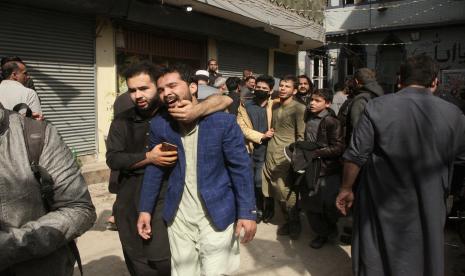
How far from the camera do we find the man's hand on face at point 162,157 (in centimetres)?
246

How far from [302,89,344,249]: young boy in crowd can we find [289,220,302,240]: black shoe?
26 centimetres

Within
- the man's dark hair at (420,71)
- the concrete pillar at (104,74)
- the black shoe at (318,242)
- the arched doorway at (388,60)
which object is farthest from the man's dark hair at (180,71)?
the arched doorway at (388,60)

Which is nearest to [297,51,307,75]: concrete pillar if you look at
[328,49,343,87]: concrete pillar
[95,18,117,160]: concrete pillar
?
[328,49,343,87]: concrete pillar

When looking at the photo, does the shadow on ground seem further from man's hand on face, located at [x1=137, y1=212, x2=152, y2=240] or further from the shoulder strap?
the shoulder strap

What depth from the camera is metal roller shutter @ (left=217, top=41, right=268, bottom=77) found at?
11.7 meters

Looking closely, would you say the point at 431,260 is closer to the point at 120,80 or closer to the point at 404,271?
the point at 404,271

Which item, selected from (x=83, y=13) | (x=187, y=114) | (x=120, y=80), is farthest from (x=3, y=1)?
(x=187, y=114)

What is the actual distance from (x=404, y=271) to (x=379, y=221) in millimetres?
350

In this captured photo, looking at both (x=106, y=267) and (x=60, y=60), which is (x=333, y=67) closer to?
(x=60, y=60)

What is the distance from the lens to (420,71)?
2.72m

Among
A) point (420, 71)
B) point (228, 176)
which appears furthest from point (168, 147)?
point (420, 71)

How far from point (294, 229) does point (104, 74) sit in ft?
17.3

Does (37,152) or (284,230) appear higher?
(37,152)

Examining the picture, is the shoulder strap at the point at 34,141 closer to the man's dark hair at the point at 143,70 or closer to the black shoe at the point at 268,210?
the man's dark hair at the point at 143,70
